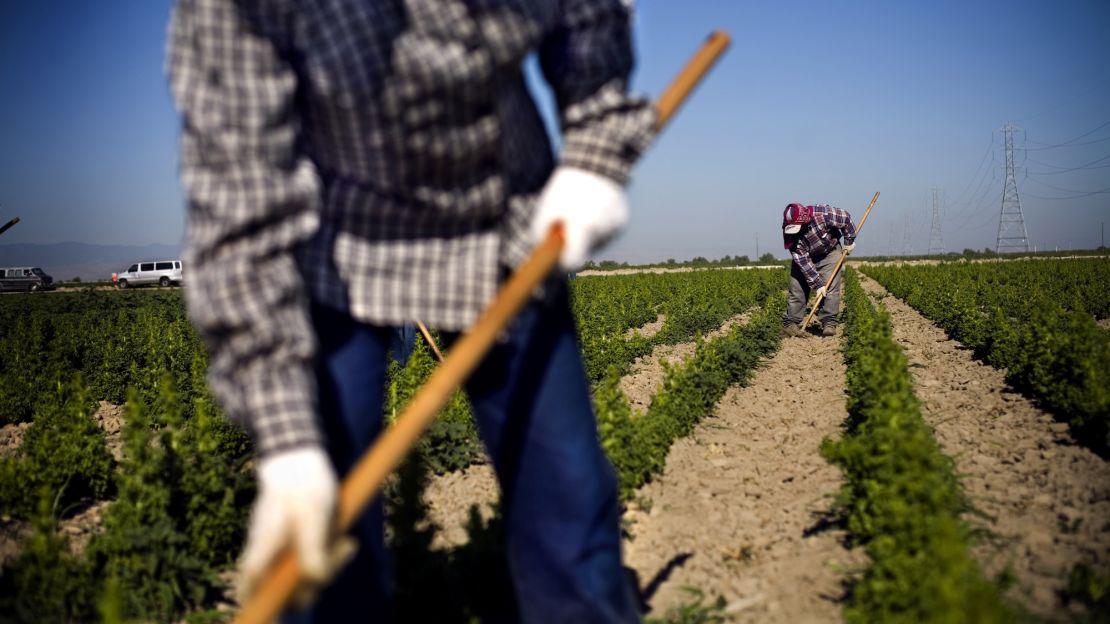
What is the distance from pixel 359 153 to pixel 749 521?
3.47 meters

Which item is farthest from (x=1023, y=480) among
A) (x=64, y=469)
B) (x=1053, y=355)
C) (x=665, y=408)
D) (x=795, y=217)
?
(x=795, y=217)

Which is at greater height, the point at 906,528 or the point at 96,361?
the point at 906,528

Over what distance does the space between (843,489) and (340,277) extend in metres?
3.37

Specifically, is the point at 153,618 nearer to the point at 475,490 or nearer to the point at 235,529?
the point at 235,529

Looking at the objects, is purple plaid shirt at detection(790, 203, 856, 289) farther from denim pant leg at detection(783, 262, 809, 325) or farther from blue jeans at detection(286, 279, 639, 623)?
blue jeans at detection(286, 279, 639, 623)

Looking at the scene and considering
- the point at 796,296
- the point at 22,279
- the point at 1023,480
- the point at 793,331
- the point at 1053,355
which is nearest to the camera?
the point at 1023,480

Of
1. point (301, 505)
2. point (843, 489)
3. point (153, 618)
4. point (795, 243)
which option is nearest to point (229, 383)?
point (301, 505)

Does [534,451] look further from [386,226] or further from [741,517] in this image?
[741,517]

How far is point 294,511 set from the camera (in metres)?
1.32

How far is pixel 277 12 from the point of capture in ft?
4.62

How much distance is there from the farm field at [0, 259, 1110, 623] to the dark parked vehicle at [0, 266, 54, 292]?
4429cm

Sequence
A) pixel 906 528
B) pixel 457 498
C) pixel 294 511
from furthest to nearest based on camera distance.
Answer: pixel 457 498
pixel 906 528
pixel 294 511

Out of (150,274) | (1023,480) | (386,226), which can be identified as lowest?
(1023,480)

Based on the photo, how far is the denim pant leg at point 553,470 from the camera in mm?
1630
